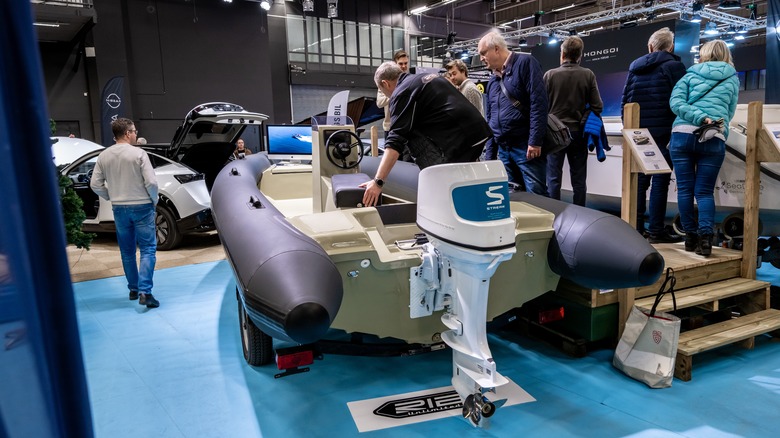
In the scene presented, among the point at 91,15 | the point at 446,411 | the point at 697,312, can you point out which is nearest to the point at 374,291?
the point at 446,411

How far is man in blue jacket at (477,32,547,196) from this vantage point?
352 cm

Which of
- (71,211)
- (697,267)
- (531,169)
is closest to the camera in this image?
(697,267)

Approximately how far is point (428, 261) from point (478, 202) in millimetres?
515

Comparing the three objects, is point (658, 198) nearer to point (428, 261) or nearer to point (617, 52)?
point (428, 261)

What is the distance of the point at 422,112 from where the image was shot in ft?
8.87

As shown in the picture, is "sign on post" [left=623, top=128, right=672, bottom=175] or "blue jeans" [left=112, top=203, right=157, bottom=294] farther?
"blue jeans" [left=112, top=203, right=157, bottom=294]

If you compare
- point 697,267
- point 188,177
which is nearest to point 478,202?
point 697,267

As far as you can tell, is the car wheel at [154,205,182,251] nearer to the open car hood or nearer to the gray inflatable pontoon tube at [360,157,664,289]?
the open car hood

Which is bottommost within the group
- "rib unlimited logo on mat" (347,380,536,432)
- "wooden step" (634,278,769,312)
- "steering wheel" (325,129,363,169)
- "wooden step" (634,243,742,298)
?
"rib unlimited logo on mat" (347,380,536,432)

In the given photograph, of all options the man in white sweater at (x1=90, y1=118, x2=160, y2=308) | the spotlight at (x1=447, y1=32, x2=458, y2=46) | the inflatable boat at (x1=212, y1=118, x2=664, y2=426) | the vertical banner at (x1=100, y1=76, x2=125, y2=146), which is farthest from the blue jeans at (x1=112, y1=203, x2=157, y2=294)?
the spotlight at (x1=447, y1=32, x2=458, y2=46)

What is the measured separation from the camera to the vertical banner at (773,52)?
292 inches

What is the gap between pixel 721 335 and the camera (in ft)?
9.80

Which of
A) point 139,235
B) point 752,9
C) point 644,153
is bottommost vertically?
point 139,235

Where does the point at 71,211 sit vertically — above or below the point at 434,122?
below
